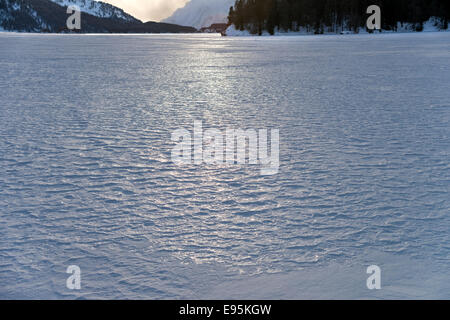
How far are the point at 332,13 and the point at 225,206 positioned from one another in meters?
90.4

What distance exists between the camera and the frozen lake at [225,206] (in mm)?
2686

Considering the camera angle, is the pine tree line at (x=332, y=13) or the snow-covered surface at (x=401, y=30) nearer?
the snow-covered surface at (x=401, y=30)

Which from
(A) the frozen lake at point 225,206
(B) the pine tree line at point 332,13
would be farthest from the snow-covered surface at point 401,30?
(A) the frozen lake at point 225,206

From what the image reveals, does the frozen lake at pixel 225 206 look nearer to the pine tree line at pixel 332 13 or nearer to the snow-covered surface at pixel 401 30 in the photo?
the snow-covered surface at pixel 401 30

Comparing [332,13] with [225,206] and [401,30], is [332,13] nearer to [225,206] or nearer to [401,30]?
[401,30]

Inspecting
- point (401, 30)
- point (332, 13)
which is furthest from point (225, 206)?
point (401, 30)

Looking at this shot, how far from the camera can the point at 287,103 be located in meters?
8.72

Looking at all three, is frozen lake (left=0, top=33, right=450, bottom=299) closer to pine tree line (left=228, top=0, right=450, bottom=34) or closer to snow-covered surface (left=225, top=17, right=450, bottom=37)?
snow-covered surface (left=225, top=17, right=450, bottom=37)

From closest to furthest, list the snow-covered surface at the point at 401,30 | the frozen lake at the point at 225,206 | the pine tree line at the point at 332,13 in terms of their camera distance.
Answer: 1. the frozen lake at the point at 225,206
2. the snow-covered surface at the point at 401,30
3. the pine tree line at the point at 332,13

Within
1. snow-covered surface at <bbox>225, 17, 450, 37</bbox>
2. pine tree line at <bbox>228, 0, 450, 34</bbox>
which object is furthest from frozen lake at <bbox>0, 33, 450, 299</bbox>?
pine tree line at <bbox>228, 0, 450, 34</bbox>

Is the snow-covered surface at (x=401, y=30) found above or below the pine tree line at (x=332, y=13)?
below

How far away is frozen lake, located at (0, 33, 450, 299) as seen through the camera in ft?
8.81

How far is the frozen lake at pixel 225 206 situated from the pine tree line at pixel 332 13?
79657 millimetres
